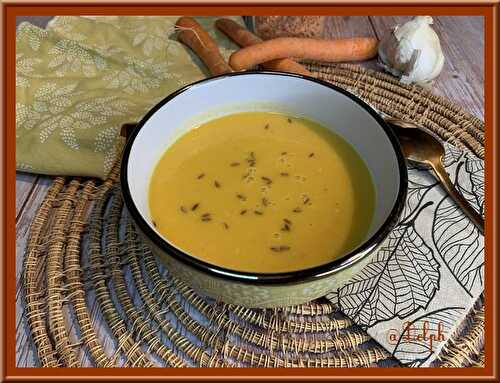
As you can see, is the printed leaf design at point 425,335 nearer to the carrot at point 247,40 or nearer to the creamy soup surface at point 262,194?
the creamy soup surface at point 262,194

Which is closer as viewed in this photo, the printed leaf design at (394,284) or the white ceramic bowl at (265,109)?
the white ceramic bowl at (265,109)

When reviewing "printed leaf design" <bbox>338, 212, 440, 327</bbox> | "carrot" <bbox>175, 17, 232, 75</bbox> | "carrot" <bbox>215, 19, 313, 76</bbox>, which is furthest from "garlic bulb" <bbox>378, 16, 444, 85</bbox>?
"printed leaf design" <bbox>338, 212, 440, 327</bbox>

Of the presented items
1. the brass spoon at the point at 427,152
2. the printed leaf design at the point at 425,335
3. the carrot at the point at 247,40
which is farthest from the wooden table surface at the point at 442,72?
the printed leaf design at the point at 425,335

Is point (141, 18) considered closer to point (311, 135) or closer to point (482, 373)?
point (311, 135)

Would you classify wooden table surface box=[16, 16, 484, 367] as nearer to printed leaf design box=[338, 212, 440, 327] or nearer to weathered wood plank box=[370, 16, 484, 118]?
weathered wood plank box=[370, 16, 484, 118]

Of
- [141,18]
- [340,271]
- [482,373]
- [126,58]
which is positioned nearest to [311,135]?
[340,271]

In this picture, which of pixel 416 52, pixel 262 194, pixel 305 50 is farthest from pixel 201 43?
pixel 262 194
